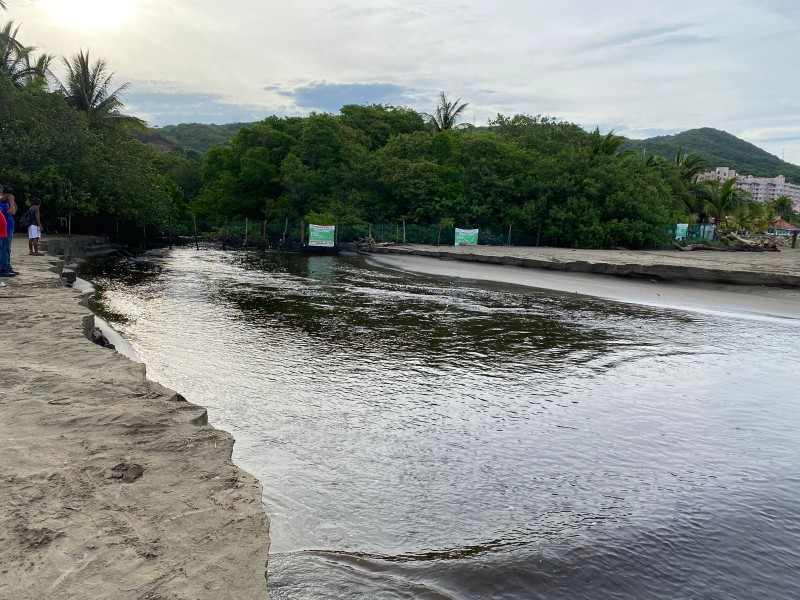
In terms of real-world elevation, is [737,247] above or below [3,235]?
above

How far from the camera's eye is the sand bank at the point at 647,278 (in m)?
15.3

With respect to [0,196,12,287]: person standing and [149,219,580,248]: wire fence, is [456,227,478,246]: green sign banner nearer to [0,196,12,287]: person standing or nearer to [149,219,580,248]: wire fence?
[149,219,580,248]: wire fence

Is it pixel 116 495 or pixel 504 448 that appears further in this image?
pixel 504 448

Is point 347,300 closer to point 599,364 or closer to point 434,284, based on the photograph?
point 434,284

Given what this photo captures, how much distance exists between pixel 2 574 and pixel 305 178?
3689 centimetres

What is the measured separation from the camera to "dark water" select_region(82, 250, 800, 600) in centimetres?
344

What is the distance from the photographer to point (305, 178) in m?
38.0

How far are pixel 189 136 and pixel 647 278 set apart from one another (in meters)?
83.0

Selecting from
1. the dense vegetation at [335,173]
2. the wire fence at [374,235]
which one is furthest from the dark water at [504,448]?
the wire fence at [374,235]

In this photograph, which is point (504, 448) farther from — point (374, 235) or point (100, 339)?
point (374, 235)

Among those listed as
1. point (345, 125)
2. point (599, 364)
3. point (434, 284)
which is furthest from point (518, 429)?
point (345, 125)

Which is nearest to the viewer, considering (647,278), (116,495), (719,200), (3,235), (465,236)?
(116,495)

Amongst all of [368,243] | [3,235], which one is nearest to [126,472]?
[3,235]

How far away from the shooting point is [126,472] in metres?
3.51
